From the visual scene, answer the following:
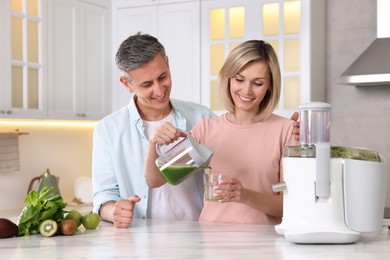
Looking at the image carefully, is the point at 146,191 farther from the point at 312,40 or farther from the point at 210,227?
the point at 312,40

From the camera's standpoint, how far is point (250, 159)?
240 centimetres

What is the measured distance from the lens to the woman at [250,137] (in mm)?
2344

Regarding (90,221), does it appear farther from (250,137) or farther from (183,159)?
(250,137)

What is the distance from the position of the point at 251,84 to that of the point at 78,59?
2422mm

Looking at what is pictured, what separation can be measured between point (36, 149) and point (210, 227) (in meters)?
2.68

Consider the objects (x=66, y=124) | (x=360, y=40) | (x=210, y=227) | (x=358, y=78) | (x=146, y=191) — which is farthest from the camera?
(x=66, y=124)

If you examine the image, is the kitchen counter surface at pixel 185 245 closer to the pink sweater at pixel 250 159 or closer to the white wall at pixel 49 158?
the pink sweater at pixel 250 159

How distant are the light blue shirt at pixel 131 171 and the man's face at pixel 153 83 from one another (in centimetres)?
10

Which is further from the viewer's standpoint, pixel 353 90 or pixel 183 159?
pixel 353 90

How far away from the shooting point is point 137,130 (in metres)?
2.74

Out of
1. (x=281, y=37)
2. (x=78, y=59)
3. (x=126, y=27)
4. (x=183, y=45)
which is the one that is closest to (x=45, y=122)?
(x=78, y=59)

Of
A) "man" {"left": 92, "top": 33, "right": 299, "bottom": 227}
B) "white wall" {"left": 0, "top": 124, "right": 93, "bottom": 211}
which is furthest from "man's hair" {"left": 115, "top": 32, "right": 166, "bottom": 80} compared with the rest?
"white wall" {"left": 0, "top": 124, "right": 93, "bottom": 211}

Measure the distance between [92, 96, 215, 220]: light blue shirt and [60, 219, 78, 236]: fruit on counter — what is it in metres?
0.47

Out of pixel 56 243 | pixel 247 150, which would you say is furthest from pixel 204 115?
pixel 56 243
